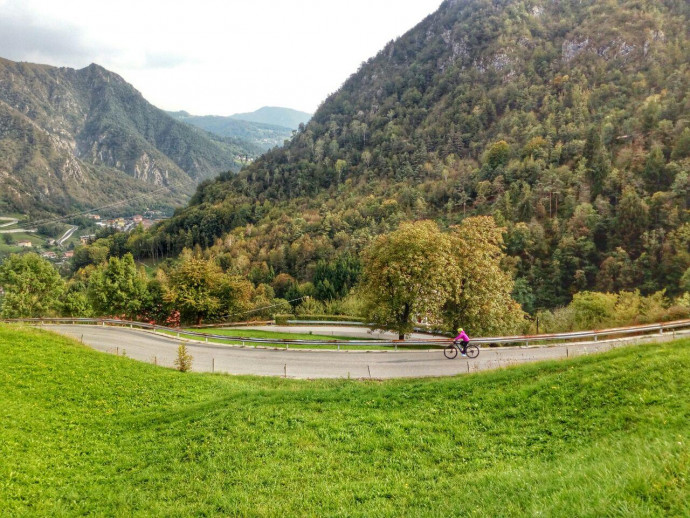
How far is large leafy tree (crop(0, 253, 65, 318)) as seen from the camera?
42500 millimetres

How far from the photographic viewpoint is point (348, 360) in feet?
71.6

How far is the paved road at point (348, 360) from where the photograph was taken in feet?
63.2

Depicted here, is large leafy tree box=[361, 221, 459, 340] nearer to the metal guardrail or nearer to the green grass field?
the metal guardrail

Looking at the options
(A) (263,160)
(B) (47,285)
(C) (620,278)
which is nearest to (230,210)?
(A) (263,160)

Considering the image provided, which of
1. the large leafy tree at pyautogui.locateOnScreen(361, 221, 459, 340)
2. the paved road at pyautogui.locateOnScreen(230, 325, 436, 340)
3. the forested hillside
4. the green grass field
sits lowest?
the paved road at pyautogui.locateOnScreen(230, 325, 436, 340)

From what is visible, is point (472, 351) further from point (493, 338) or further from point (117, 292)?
point (117, 292)

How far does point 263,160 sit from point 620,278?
158371 millimetres

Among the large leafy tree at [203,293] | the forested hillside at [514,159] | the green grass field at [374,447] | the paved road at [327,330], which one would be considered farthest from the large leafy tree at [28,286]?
the forested hillside at [514,159]

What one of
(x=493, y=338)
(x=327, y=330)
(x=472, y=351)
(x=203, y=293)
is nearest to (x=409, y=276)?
(x=472, y=351)

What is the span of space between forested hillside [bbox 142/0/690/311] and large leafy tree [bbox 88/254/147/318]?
42491mm

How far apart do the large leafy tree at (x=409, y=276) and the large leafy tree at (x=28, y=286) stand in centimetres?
4174

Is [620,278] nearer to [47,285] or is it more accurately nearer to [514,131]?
A: [514,131]

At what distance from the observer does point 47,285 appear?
4534 centimetres

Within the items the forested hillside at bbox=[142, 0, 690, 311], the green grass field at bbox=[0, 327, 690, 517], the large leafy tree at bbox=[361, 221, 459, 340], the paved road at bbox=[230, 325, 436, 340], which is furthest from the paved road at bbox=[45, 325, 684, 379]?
the forested hillside at bbox=[142, 0, 690, 311]
